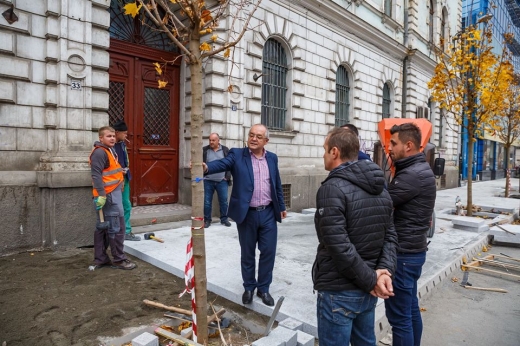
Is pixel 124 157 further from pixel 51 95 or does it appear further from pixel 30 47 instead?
pixel 30 47

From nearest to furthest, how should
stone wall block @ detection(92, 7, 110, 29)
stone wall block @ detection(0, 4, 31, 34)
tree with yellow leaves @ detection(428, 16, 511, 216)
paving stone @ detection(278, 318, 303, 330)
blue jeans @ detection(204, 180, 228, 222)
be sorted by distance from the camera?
paving stone @ detection(278, 318, 303, 330), stone wall block @ detection(0, 4, 31, 34), stone wall block @ detection(92, 7, 110, 29), blue jeans @ detection(204, 180, 228, 222), tree with yellow leaves @ detection(428, 16, 511, 216)

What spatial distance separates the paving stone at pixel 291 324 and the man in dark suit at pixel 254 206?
491 millimetres

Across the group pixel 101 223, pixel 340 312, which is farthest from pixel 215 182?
pixel 340 312

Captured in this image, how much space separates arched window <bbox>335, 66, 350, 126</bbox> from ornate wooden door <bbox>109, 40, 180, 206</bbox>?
20.0 feet

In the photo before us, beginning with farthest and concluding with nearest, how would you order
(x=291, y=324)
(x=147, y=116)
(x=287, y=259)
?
(x=147, y=116) → (x=287, y=259) → (x=291, y=324)

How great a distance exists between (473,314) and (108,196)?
496 cm

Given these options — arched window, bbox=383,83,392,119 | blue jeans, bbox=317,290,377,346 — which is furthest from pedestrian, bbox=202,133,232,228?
arched window, bbox=383,83,392,119

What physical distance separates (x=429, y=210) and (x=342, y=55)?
10.5 metres

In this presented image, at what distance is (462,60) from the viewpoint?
34.0 feet

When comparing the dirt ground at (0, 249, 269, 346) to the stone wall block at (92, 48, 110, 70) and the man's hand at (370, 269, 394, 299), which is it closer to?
the man's hand at (370, 269, 394, 299)

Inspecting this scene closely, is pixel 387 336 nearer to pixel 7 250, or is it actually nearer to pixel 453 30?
pixel 7 250

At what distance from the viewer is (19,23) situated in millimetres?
5980

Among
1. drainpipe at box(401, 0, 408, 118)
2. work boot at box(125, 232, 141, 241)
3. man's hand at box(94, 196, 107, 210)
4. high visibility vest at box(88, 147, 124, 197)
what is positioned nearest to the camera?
man's hand at box(94, 196, 107, 210)

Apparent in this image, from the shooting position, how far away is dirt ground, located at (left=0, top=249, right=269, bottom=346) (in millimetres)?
3469
